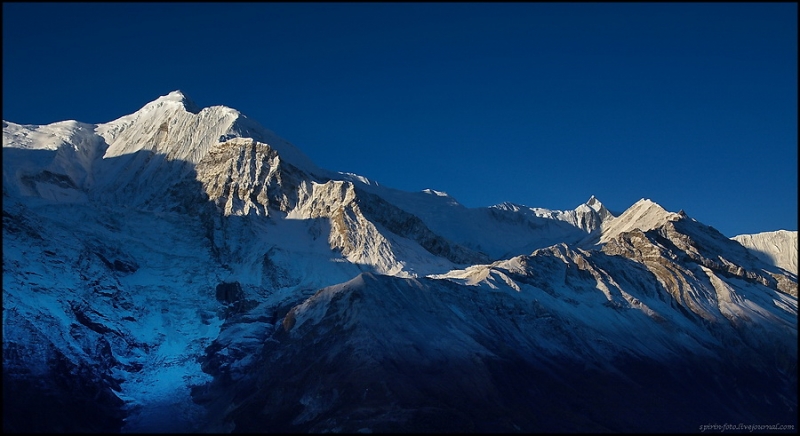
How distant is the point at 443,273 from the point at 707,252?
152 ft

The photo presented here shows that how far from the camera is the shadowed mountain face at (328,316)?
113m

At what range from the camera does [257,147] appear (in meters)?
190

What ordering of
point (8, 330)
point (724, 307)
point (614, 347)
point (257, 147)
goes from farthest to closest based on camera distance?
1. point (257, 147)
2. point (724, 307)
3. point (614, 347)
4. point (8, 330)

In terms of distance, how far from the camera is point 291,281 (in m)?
160

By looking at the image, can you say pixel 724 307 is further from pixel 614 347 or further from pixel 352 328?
pixel 352 328

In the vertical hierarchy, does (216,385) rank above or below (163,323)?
below

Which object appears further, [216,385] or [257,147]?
[257,147]

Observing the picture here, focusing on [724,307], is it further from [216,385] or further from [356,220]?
[216,385]

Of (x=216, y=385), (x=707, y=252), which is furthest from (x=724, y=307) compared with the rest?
(x=216, y=385)

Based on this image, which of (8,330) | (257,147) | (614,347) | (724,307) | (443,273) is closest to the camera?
(8,330)

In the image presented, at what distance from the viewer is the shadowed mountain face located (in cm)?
11281

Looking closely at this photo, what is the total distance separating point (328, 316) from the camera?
5118 inches

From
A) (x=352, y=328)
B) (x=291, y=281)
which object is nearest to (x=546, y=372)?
(x=352, y=328)

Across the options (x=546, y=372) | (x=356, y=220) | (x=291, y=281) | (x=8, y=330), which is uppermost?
(x=356, y=220)
